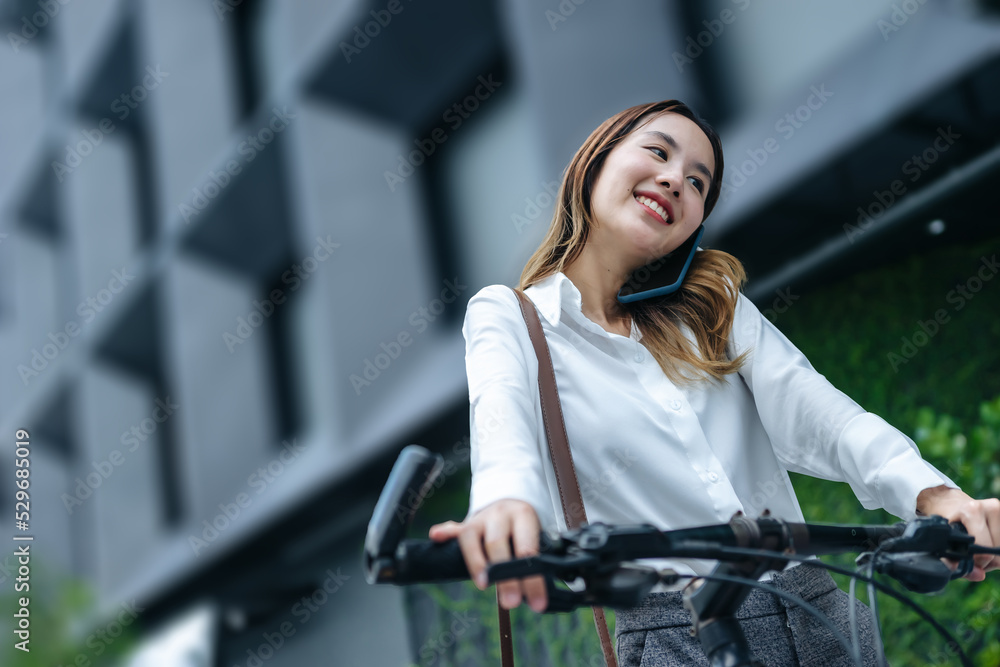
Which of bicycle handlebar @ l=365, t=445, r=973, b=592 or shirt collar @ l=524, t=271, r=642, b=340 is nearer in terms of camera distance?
bicycle handlebar @ l=365, t=445, r=973, b=592

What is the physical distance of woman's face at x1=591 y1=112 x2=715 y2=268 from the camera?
1.63m

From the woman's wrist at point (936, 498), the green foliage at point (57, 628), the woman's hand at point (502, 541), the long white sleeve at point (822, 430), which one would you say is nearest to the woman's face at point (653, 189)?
the long white sleeve at point (822, 430)

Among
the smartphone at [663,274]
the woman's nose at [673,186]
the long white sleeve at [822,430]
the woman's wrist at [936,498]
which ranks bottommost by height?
the woman's wrist at [936,498]

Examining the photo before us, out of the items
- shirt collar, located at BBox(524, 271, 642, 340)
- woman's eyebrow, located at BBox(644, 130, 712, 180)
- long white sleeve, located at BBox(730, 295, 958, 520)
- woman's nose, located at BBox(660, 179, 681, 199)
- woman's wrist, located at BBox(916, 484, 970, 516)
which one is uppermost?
woman's eyebrow, located at BBox(644, 130, 712, 180)

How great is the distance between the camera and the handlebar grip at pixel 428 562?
0.91 meters

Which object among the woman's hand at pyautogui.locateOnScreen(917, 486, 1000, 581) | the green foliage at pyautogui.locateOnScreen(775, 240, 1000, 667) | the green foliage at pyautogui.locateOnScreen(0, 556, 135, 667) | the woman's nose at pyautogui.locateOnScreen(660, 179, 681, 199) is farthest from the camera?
the green foliage at pyautogui.locateOnScreen(0, 556, 135, 667)

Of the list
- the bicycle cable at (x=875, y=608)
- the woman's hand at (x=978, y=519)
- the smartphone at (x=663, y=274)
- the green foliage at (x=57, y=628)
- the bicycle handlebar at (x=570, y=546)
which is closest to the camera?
the bicycle handlebar at (x=570, y=546)

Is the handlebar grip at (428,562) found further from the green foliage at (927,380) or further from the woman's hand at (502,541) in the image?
the green foliage at (927,380)

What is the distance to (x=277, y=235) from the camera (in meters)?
9.39

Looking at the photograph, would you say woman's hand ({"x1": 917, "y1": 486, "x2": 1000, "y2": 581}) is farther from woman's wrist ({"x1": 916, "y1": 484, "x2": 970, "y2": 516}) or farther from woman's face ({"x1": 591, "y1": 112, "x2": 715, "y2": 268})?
woman's face ({"x1": 591, "y1": 112, "x2": 715, "y2": 268})

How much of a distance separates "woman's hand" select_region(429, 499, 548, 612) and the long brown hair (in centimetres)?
70

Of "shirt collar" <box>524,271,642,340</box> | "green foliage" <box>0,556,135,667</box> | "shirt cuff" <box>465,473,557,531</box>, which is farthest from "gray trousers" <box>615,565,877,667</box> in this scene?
"green foliage" <box>0,556,135,667</box>

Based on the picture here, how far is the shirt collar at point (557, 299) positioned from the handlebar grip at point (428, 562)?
2.41 ft

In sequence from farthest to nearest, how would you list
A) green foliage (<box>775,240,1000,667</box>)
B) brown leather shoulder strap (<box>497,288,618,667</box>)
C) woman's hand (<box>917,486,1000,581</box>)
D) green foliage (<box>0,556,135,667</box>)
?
green foliage (<box>0,556,135,667</box>) < green foliage (<box>775,240,1000,667</box>) < brown leather shoulder strap (<box>497,288,618,667</box>) < woman's hand (<box>917,486,1000,581</box>)
